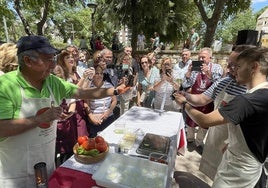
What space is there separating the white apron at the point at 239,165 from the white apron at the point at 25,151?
5.05ft

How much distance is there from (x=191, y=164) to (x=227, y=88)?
5.77ft

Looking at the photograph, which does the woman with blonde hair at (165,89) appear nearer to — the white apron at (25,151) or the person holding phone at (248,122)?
the person holding phone at (248,122)

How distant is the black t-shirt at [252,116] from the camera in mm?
1486

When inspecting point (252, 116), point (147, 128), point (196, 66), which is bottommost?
point (147, 128)

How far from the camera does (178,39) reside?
696 inches

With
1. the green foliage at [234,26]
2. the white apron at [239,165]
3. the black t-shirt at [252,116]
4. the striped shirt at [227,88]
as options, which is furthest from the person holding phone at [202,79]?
the green foliage at [234,26]

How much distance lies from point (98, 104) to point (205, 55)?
7.69ft

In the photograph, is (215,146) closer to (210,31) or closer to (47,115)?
(47,115)

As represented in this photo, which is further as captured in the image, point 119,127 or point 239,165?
point 119,127

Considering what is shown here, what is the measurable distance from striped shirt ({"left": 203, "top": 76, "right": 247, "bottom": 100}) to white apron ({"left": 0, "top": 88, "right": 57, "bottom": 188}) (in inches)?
84.5

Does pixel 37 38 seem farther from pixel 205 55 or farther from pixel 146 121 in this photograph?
pixel 205 55

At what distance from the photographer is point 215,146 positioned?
2.89 meters

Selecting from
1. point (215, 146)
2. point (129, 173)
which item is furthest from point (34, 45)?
point (215, 146)

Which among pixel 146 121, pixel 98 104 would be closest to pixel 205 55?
pixel 146 121
